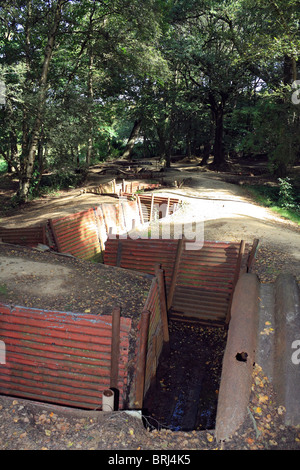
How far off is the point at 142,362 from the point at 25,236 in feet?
21.7

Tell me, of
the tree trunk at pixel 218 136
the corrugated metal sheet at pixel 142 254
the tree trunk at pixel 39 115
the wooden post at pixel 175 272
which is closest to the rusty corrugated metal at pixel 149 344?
the wooden post at pixel 175 272

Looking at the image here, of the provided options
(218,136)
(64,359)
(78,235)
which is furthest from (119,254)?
(218,136)

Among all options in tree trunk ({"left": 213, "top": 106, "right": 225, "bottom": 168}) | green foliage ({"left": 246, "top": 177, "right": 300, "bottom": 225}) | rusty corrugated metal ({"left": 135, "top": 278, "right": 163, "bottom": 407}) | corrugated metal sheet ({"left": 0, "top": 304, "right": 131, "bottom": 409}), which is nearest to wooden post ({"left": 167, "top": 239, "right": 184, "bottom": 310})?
rusty corrugated metal ({"left": 135, "top": 278, "right": 163, "bottom": 407})

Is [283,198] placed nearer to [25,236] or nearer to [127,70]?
[127,70]

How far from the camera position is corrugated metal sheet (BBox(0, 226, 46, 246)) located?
32.2 feet

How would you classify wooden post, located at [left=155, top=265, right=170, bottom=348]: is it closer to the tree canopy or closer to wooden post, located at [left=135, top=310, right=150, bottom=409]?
wooden post, located at [left=135, top=310, right=150, bottom=409]

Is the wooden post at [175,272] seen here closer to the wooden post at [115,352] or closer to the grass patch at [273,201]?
the wooden post at [115,352]

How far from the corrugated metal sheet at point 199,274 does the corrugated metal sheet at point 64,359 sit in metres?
3.22

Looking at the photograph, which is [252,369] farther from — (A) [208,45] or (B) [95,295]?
(A) [208,45]

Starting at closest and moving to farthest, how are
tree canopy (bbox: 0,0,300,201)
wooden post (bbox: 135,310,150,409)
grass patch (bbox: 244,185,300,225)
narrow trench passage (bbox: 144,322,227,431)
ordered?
wooden post (bbox: 135,310,150,409) → narrow trench passage (bbox: 144,322,227,431) → tree canopy (bbox: 0,0,300,201) → grass patch (bbox: 244,185,300,225)

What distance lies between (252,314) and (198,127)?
30.5 m

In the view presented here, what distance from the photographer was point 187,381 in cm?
647

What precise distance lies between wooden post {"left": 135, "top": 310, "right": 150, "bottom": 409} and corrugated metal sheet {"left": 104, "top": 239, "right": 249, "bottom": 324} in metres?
2.91

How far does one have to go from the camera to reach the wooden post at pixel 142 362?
4938 millimetres
